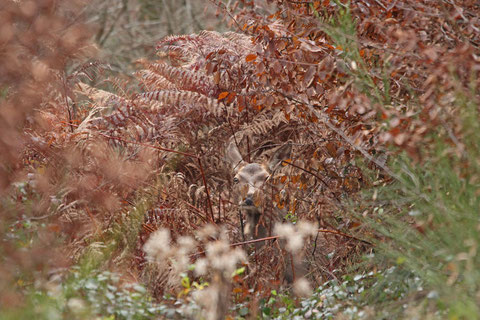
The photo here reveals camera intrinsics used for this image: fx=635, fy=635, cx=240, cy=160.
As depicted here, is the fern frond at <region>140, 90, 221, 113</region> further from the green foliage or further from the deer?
the green foliage

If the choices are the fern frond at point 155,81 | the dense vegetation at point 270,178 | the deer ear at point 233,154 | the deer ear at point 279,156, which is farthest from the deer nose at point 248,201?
the fern frond at point 155,81

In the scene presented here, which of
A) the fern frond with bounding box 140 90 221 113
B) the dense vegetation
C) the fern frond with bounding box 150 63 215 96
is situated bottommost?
the dense vegetation

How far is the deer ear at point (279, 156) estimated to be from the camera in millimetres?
6023

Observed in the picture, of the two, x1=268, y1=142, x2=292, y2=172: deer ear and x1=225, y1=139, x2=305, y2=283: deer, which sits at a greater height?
x1=268, y1=142, x2=292, y2=172: deer ear

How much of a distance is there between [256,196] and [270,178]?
42 centimetres

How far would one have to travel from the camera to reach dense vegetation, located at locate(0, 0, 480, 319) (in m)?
3.45

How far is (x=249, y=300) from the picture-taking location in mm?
4559

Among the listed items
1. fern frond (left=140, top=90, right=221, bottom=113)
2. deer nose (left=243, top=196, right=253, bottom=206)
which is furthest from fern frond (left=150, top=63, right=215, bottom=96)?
deer nose (left=243, top=196, right=253, bottom=206)

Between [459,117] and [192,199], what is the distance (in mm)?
3674

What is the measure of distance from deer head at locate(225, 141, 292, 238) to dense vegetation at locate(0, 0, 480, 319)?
0.12 meters

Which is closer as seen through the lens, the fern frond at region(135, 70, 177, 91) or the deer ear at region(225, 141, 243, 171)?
A: the deer ear at region(225, 141, 243, 171)

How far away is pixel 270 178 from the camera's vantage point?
19.2 feet

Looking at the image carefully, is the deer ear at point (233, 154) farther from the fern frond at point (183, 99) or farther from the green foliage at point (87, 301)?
the green foliage at point (87, 301)

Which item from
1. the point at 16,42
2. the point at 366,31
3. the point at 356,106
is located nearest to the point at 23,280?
the point at 16,42
